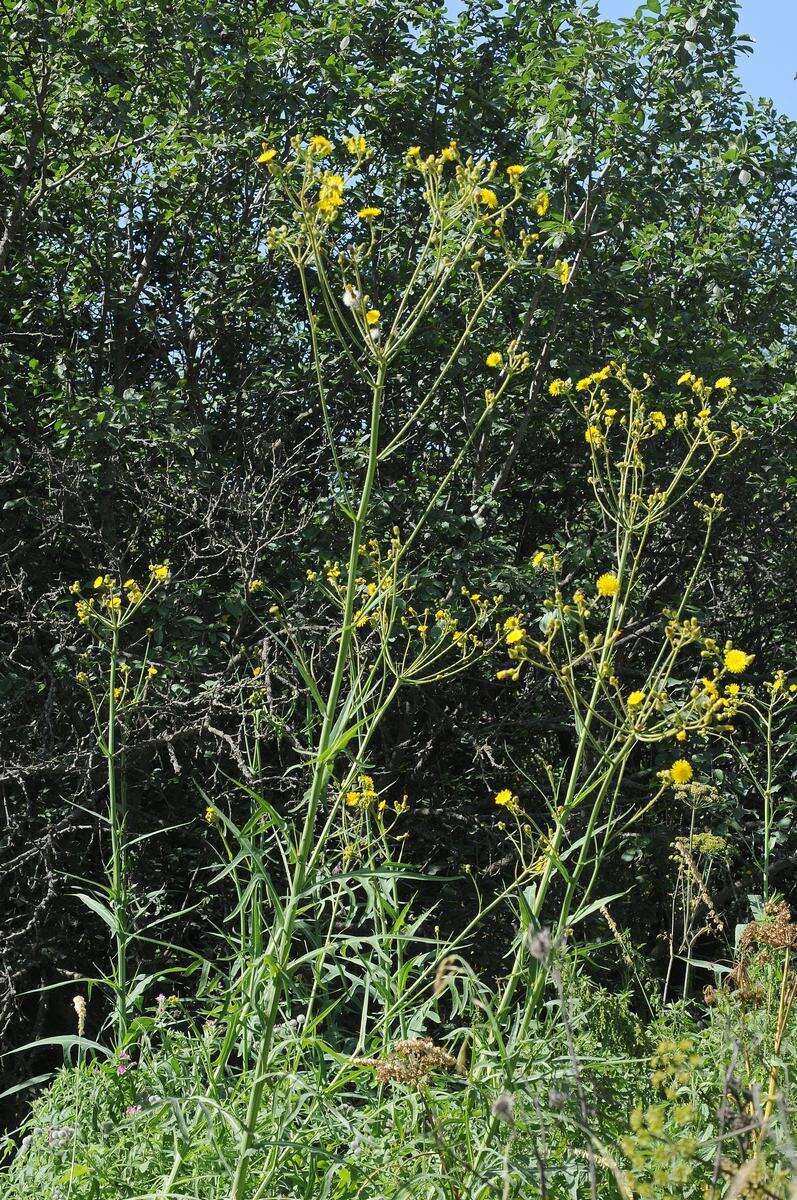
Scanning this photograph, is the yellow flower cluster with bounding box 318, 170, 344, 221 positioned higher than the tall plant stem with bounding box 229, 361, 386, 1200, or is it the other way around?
the yellow flower cluster with bounding box 318, 170, 344, 221

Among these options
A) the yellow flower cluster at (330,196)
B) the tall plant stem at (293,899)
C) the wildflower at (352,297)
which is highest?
the yellow flower cluster at (330,196)

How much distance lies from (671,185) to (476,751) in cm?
251

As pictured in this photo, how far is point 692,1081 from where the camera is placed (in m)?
2.74

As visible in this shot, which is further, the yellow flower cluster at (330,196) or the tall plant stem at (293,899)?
the yellow flower cluster at (330,196)

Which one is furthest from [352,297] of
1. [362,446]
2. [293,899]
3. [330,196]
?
[362,446]

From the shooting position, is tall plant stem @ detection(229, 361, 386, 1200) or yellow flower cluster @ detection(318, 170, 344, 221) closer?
tall plant stem @ detection(229, 361, 386, 1200)

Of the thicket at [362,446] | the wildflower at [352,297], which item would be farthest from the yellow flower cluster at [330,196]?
the thicket at [362,446]

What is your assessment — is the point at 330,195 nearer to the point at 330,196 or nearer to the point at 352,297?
the point at 330,196

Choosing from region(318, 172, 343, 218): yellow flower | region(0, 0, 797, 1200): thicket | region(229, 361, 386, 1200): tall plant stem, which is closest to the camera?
region(229, 361, 386, 1200): tall plant stem

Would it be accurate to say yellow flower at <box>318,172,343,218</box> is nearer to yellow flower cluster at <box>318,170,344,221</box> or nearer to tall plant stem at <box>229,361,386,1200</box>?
yellow flower cluster at <box>318,170,344,221</box>

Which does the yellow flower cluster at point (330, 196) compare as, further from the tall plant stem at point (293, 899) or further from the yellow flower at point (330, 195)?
the tall plant stem at point (293, 899)

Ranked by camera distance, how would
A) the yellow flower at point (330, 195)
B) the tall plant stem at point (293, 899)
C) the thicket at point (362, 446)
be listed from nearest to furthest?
the tall plant stem at point (293, 899), the yellow flower at point (330, 195), the thicket at point (362, 446)

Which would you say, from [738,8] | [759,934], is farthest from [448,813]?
[738,8]

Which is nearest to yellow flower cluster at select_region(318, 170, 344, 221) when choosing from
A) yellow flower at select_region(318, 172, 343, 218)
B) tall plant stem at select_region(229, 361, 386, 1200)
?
yellow flower at select_region(318, 172, 343, 218)
